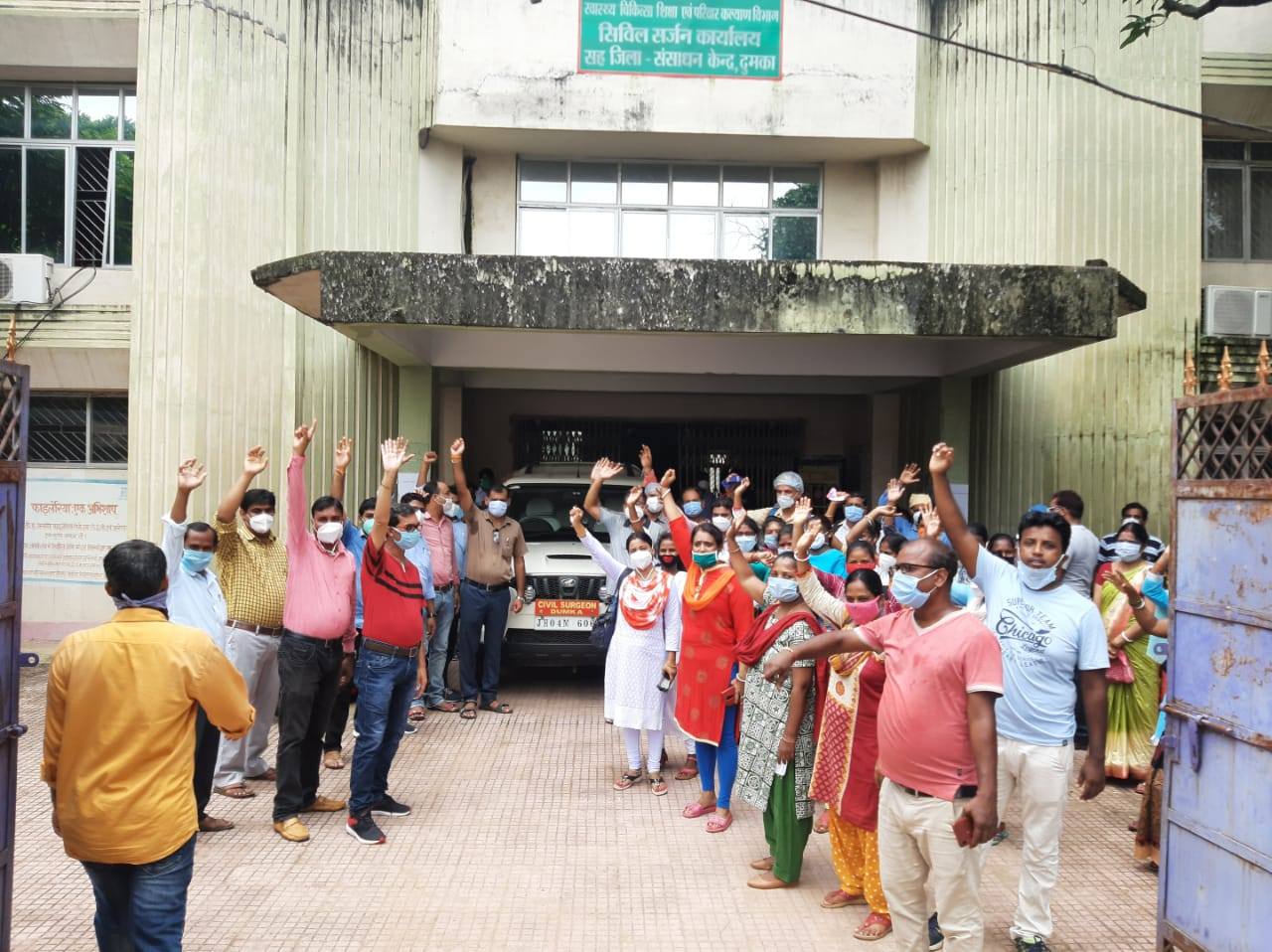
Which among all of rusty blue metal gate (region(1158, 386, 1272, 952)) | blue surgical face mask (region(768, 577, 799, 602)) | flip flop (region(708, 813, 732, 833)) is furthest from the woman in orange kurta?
rusty blue metal gate (region(1158, 386, 1272, 952))

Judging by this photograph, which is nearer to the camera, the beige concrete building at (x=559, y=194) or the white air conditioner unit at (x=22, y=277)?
the beige concrete building at (x=559, y=194)

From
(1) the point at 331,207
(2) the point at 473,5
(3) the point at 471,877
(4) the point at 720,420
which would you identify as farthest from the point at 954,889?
(4) the point at 720,420

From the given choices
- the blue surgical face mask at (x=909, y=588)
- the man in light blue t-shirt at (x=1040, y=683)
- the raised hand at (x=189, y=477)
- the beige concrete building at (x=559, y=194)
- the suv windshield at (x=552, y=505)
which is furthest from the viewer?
the beige concrete building at (x=559, y=194)

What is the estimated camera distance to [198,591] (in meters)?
5.04

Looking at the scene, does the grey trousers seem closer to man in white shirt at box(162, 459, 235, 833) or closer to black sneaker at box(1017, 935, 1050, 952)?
man in white shirt at box(162, 459, 235, 833)

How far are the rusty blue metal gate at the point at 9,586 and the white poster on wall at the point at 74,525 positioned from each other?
7425 mm

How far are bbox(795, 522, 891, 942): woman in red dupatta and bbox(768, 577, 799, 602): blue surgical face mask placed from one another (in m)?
0.04

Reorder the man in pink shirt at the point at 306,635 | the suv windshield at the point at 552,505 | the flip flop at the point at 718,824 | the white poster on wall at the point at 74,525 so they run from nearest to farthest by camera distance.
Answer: the man in pink shirt at the point at 306,635 < the flip flop at the point at 718,824 < the suv windshield at the point at 552,505 < the white poster on wall at the point at 74,525

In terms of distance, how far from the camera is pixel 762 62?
34.4ft

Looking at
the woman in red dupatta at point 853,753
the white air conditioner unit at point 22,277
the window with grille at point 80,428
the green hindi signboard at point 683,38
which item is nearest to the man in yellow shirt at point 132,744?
the woman in red dupatta at point 853,753

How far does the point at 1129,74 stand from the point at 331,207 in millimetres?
8018

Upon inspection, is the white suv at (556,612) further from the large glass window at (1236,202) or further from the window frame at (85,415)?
the large glass window at (1236,202)

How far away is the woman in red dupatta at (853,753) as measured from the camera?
4152 millimetres

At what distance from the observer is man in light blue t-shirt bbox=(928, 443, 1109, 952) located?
3789mm
